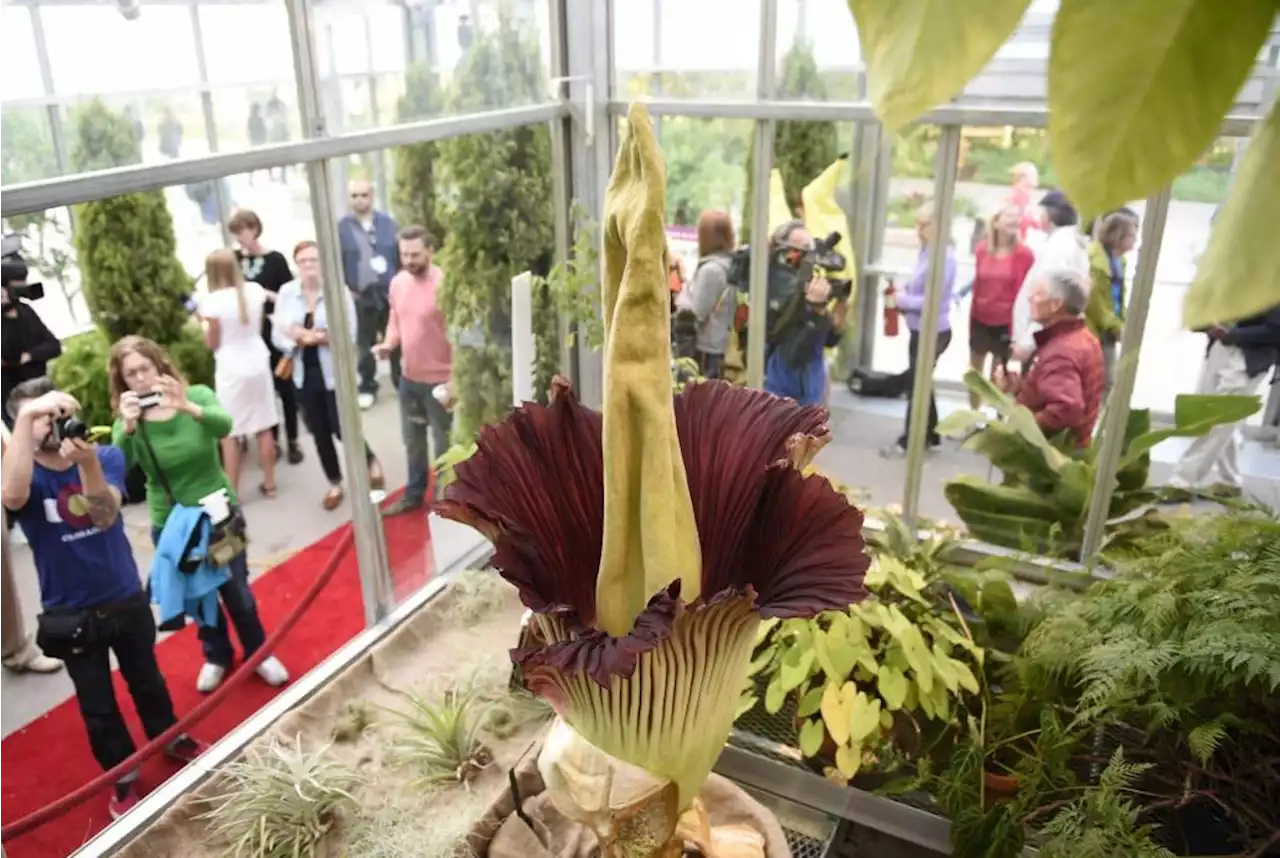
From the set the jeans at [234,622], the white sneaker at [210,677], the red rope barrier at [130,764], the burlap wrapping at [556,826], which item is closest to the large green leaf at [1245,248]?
the burlap wrapping at [556,826]

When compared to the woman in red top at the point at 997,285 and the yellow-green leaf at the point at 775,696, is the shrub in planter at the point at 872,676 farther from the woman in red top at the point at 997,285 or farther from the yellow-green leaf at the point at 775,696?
the woman in red top at the point at 997,285

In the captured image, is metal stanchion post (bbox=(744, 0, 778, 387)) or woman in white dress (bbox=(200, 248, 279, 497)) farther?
woman in white dress (bbox=(200, 248, 279, 497))

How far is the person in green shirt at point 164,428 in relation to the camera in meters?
1.87

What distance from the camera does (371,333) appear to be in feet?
7.98

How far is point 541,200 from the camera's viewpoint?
2.24 meters

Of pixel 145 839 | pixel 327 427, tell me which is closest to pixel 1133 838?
pixel 145 839

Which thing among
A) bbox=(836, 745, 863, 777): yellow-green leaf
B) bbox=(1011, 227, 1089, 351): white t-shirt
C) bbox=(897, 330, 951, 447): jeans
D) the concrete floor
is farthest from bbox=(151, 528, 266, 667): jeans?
bbox=(1011, 227, 1089, 351): white t-shirt

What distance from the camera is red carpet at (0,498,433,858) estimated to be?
5.55 feet

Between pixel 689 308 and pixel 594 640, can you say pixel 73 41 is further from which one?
pixel 689 308

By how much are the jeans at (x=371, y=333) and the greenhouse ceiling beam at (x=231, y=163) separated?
2.08 feet

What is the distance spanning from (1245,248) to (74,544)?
191 cm

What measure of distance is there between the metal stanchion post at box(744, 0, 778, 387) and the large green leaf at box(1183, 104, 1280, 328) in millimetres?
1885

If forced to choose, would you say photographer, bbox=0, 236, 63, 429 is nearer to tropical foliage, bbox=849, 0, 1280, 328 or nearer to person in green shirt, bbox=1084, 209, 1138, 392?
tropical foliage, bbox=849, 0, 1280, 328

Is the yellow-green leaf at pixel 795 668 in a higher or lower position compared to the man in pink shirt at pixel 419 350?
lower
